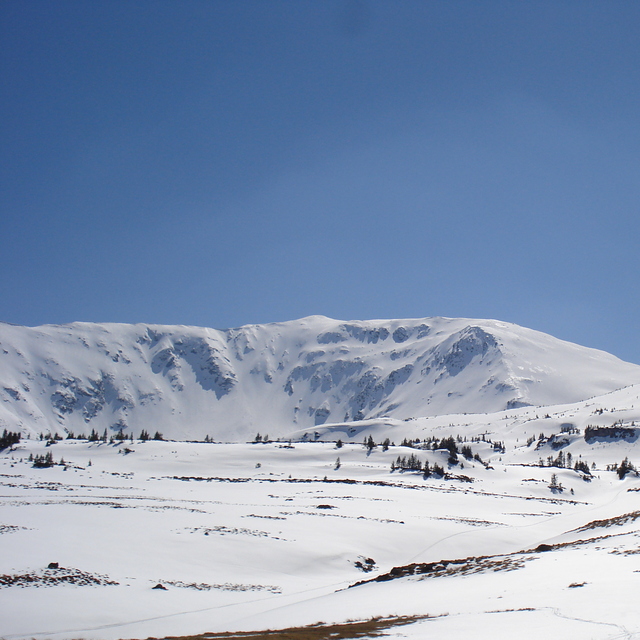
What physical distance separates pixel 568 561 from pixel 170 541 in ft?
67.3

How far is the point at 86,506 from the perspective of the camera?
41812 mm

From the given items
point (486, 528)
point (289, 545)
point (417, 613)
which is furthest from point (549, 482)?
point (417, 613)

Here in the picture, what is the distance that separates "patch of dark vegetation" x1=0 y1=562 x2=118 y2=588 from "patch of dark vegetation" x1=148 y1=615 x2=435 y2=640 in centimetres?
700

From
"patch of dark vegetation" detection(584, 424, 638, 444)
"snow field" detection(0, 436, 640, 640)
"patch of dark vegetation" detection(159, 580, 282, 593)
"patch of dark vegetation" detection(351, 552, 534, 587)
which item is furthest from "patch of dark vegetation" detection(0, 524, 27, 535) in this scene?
"patch of dark vegetation" detection(584, 424, 638, 444)

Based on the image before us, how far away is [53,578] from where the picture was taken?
22.2 meters

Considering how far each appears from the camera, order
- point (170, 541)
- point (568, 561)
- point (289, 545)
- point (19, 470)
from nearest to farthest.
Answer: point (568, 561), point (170, 541), point (289, 545), point (19, 470)

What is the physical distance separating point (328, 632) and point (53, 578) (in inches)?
504

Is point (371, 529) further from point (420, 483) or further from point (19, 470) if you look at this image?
point (19, 470)

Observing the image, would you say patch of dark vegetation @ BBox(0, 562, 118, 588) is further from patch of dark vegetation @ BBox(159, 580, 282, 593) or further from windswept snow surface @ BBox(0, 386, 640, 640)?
patch of dark vegetation @ BBox(159, 580, 282, 593)

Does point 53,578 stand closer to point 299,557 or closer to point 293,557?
point 293,557

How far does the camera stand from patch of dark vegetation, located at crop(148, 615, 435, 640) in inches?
593

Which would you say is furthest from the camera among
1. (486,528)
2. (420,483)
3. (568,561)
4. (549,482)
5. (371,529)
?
(549,482)

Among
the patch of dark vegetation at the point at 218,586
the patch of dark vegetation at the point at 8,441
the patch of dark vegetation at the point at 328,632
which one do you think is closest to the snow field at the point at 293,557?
the patch of dark vegetation at the point at 218,586

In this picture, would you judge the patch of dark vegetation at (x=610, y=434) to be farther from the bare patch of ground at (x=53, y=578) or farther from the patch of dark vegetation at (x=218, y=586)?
the bare patch of ground at (x=53, y=578)
